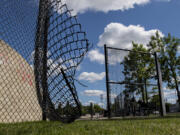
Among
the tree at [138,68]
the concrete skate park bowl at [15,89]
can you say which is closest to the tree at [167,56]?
the tree at [138,68]

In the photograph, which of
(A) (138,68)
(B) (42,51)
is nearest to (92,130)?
(B) (42,51)

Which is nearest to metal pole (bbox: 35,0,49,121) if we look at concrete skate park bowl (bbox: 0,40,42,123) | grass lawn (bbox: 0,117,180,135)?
grass lawn (bbox: 0,117,180,135)

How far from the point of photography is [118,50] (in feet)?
27.7

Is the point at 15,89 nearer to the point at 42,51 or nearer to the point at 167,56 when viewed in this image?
the point at 42,51

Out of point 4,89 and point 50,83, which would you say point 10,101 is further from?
point 50,83

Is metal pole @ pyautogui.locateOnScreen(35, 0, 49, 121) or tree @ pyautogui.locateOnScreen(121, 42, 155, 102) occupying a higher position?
tree @ pyautogui.locateOnScreen(121, 42, 155, 102)

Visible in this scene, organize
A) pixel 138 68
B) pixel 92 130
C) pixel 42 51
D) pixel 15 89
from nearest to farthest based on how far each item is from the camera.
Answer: pixel 42 51, pixel 92 130, pixel 15 89, pixel 138 68

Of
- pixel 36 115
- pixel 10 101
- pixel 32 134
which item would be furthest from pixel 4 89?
pixel 32 134

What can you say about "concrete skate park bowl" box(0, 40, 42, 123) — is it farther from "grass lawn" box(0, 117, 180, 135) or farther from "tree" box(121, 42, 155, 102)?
"tree" box(121, 42, 155, 102)

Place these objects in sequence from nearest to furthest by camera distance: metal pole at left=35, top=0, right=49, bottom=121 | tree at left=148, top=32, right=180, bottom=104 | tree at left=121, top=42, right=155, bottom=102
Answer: metal pole at left=35, top=0, right=49, bottom=121, tree at left=121, top=42, right=155, bottom=102, tree at left=148, top=32, right=180, bottom=104

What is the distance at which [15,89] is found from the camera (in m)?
5.14

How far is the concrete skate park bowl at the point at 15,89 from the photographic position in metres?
4.77

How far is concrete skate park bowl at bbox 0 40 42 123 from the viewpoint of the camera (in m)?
4.77

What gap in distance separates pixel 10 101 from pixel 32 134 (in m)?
2.85
